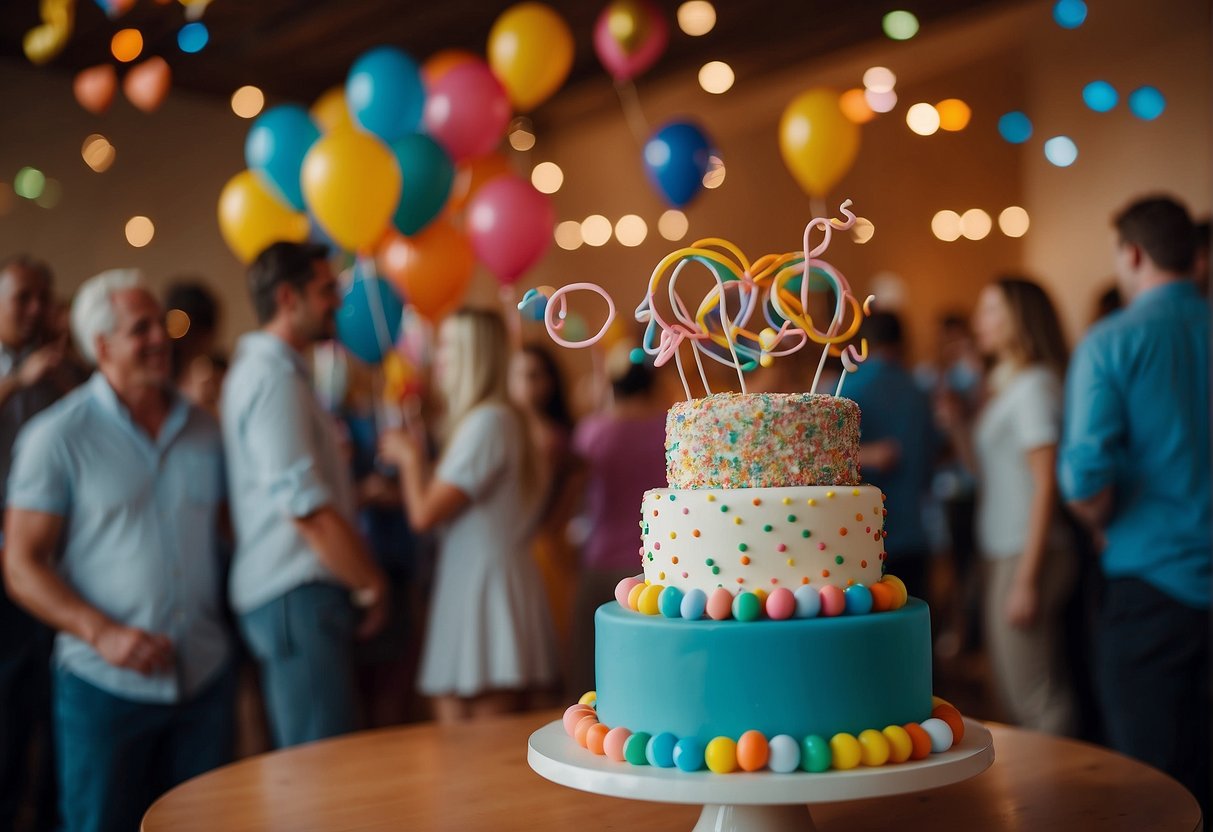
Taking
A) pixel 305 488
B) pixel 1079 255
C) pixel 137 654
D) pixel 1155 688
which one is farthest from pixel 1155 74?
pixel 137 654

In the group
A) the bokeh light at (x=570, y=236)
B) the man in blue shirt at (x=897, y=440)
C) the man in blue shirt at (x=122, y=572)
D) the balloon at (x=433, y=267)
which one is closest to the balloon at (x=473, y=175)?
the balloon at (x=433, y=267)

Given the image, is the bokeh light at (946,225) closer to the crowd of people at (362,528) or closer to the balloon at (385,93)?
the crowd of people at (362,528)

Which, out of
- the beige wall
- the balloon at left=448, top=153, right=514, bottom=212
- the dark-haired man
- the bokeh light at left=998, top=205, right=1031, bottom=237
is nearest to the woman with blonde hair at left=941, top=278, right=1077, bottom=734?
the dark-haired man

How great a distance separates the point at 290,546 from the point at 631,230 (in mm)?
5863

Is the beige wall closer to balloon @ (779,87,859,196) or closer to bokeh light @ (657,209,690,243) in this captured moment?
bokeh light @ (657,209,690,243)

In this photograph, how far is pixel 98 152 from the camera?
21.5 feet

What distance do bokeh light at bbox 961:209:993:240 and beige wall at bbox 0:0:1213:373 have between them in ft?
0.20

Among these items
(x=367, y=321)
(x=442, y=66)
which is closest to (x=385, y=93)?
(x=442, y=66)

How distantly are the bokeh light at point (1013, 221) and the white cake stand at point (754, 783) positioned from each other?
18.6 ft

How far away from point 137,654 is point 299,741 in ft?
1.45

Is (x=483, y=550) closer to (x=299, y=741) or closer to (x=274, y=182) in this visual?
(x=299, y=741)

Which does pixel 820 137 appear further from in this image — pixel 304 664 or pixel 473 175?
pixel 304 664

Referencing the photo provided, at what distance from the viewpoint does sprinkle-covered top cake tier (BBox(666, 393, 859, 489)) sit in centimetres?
145

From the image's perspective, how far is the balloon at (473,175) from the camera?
172 inches
